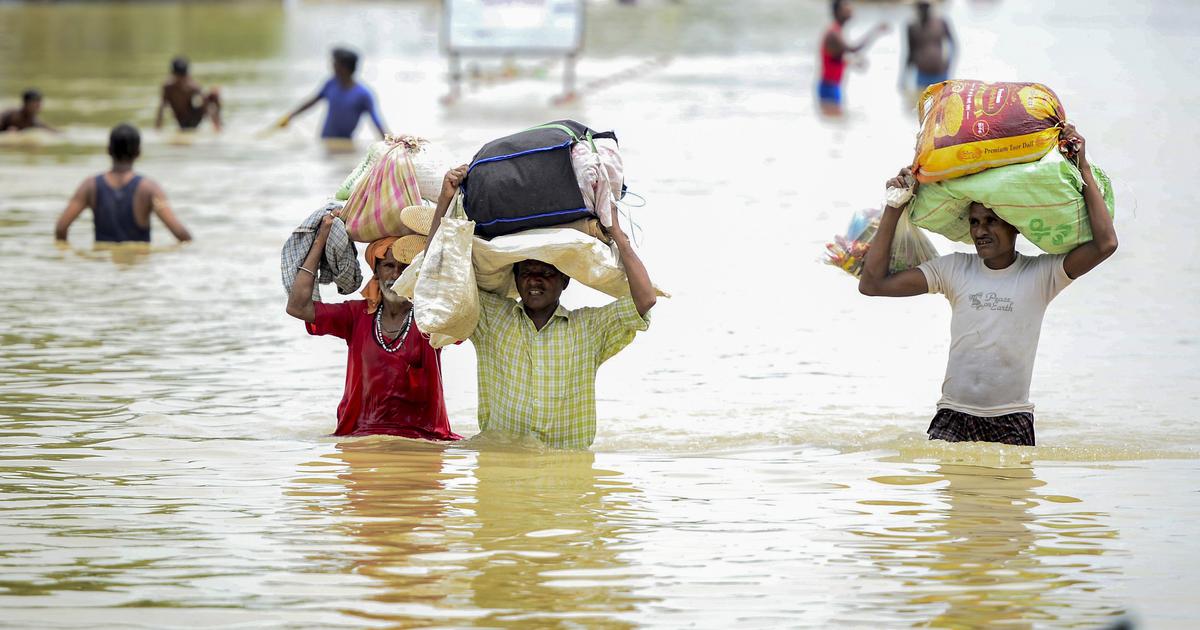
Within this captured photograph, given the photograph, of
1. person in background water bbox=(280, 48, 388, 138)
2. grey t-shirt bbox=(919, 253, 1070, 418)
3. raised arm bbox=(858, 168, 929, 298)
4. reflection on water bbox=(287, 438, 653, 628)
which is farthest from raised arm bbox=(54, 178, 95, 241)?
grey t-shirt bbox=(919, 253, 1070, 418)

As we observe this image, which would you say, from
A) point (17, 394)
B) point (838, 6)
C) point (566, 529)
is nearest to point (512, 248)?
point (566, 529)

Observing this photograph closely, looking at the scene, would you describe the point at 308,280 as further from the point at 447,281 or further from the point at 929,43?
the point at 929,43

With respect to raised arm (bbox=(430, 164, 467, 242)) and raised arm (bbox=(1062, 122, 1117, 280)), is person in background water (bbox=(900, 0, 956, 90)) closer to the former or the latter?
→ raised arm (bbox=(1062, 122, 1117, 280))

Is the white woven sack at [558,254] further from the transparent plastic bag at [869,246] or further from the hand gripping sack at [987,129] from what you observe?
the hand gripping sack at [987,129]

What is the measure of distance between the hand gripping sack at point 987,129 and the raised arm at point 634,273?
103 centimetres

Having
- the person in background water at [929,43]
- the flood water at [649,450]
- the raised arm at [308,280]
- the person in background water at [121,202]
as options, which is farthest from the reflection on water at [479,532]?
the person in background water at [929,43]

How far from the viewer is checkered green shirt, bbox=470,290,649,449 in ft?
17.6

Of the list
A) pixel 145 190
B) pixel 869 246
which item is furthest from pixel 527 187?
pixel 145 190

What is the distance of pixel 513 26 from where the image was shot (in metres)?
24.0

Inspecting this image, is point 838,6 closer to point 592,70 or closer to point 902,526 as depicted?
point 592,70

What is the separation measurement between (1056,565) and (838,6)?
16067 millimetres

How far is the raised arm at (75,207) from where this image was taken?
10.9m

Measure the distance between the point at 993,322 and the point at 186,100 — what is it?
572 inches

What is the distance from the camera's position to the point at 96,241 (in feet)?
37.1
